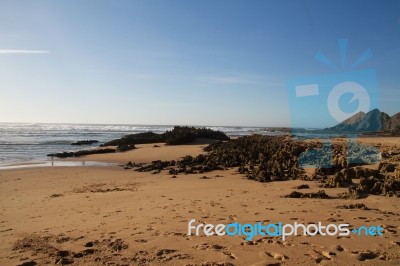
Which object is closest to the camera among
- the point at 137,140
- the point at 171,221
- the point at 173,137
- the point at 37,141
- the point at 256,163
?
the point at 171,221

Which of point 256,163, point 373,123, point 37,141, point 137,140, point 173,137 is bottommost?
point 37,141

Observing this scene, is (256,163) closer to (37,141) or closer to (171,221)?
(171,221)

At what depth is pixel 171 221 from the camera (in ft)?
17.1

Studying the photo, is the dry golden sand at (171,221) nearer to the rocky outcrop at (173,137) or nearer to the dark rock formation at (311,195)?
the dark rock formation at (311,195)

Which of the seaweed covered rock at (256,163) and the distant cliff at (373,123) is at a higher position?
the distant cliff at (373,123)

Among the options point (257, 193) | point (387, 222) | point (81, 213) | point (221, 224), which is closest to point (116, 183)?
point (81, 213)

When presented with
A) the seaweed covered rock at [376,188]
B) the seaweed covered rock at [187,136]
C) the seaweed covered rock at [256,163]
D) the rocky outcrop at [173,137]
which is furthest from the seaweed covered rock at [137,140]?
the seaweed covered rock at [376,188]

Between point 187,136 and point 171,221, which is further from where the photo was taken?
point 187,136

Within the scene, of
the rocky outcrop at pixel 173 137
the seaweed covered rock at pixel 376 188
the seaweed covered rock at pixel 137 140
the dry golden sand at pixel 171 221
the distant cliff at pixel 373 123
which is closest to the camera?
the dry golden sand at pixel 171 221

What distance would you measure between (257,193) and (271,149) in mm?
6438

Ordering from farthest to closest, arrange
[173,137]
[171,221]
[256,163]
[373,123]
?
[373,123], [173,137], [256,163], [171,221]

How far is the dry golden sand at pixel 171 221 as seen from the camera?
3.76 m

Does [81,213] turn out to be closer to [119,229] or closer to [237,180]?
[119,229]

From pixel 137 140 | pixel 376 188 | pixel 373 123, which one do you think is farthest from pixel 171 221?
pixel 373 123
